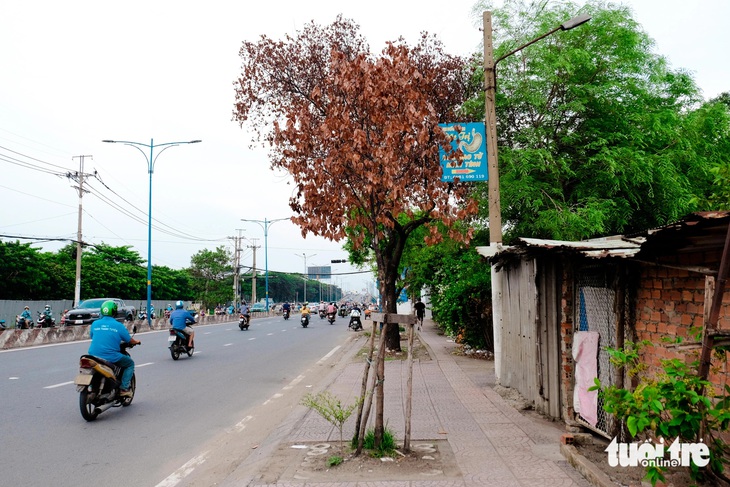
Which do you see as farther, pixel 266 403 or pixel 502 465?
pixel 266 403

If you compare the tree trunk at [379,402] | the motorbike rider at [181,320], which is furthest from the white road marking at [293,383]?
the tree trunk at [379,402]

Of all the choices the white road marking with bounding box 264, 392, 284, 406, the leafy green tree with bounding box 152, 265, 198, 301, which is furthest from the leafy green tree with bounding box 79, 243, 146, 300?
the white road marking with bounding box 264, 392, 284, 406

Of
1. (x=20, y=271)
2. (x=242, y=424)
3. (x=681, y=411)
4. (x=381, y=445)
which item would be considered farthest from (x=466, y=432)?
(x=20, y=271)

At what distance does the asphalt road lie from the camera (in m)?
6.07

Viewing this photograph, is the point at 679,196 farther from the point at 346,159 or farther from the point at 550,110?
the point at 346,159

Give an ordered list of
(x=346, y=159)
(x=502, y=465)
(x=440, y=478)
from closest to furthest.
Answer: (x=440, y=478) < (x=502, y=465) < (x=346, y=159)

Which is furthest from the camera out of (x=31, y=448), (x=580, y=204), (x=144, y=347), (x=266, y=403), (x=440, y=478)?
(x=144, y=347)

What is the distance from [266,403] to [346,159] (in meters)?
5.50

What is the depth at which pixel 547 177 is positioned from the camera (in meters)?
14.4

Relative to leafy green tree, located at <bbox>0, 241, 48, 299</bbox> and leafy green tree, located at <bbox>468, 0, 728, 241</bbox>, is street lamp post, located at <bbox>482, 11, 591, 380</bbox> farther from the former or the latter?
leafy green tree, located at <bbox>0, 241, 48, 299</bbox>

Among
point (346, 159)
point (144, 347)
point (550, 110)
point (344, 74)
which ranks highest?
point (550, 110)

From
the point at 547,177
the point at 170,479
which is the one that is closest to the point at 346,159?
the point at 170,479

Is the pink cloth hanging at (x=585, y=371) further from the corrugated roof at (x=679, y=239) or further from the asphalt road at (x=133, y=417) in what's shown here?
the asphalt road at (x=133, y=417)

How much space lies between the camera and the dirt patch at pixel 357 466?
17.4 ft
